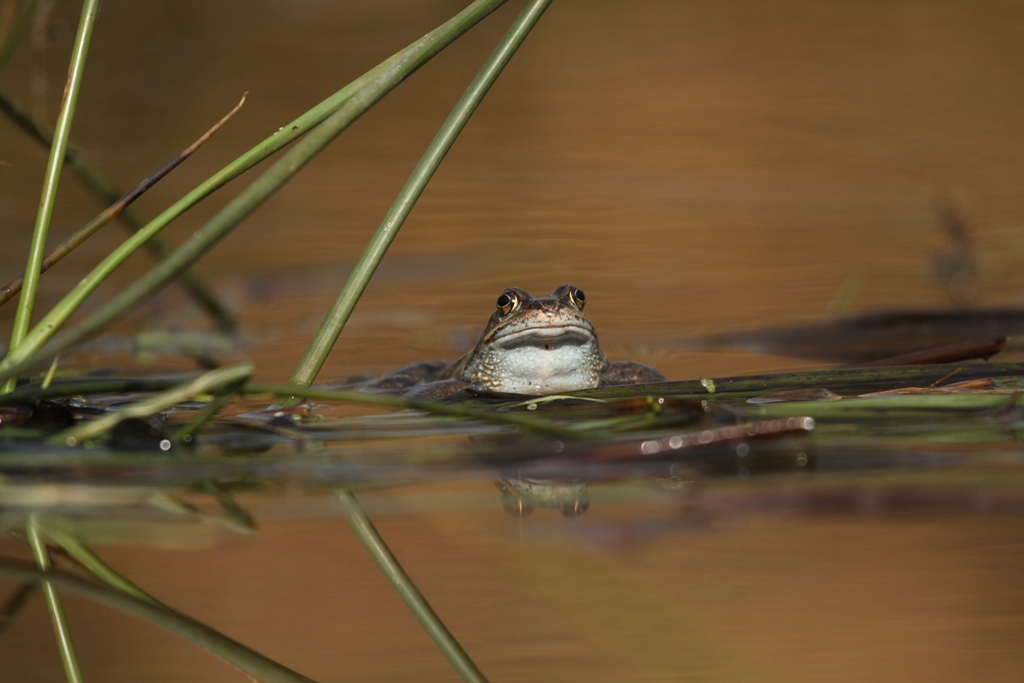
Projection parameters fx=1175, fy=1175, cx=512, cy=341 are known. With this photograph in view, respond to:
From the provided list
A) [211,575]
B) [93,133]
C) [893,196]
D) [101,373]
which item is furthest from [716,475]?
[93,133]

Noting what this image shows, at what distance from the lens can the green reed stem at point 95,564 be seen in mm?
2329

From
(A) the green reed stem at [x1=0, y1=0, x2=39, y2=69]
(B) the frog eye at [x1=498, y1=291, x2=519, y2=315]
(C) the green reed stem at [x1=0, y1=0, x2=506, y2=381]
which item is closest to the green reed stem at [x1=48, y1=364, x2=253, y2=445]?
(C) the green reed stem at [x1=0, y1=0, x2=506, y2=381]

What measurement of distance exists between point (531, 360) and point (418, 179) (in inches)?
69.9

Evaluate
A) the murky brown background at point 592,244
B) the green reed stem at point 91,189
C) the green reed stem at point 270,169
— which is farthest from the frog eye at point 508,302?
the green reed stem at point 270,169

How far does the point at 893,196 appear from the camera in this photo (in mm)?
8422

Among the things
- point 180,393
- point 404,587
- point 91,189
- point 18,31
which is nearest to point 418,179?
point 180,393

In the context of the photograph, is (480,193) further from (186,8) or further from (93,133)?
(186,8)

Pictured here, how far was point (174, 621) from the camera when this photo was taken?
7.25 feet

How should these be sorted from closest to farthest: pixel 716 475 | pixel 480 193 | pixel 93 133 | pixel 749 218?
1. pixel 716 475
2. pixel 749 218
3. pixel 480 193
4. pixel 93 133

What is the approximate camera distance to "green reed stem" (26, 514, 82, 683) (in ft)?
6.71

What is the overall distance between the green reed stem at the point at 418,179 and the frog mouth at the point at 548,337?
1.53 m

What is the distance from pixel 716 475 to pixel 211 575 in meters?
1.14

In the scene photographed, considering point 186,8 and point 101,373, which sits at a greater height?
point 186,8

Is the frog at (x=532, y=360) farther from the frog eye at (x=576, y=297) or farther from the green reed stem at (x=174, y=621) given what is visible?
the green reed stem at (x=174, y=621)
